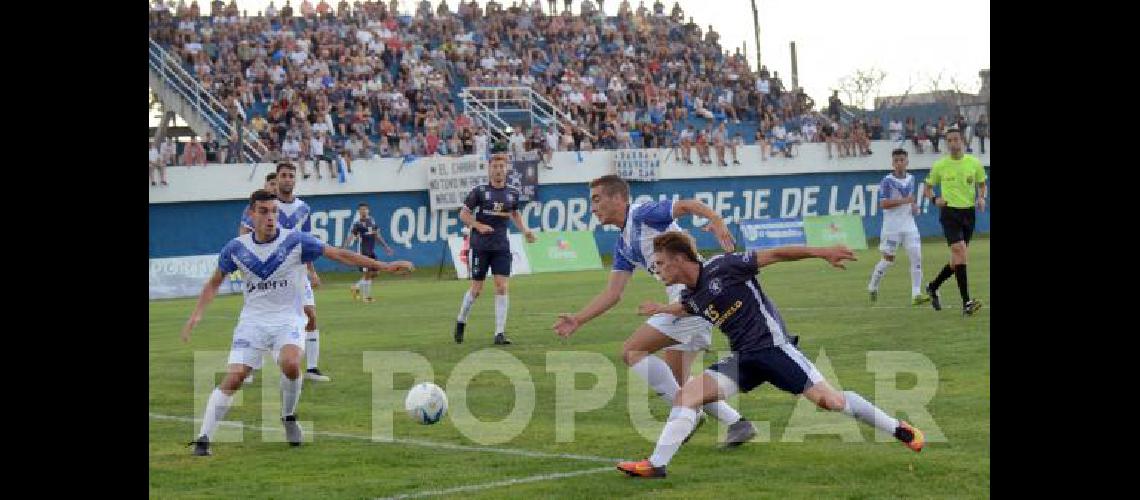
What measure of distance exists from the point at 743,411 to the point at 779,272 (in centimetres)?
2247

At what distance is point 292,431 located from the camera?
Result: 1225 cm

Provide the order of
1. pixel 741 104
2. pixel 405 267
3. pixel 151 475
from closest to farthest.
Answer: pixel 151 475 → pixel 405 267 → pixel 741 104

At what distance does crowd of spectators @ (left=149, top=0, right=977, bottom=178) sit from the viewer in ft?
148

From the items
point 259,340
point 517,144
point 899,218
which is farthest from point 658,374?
point 517,144

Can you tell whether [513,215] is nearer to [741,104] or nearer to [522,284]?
[522,284]

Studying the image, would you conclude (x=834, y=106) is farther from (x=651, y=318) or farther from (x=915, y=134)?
(x=651, y=318)

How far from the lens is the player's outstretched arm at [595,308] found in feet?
36.6

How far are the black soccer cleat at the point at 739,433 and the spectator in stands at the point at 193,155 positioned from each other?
32.3 meters

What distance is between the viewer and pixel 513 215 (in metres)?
22.0

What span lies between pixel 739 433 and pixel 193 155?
32.7m

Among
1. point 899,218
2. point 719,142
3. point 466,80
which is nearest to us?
point 899,218

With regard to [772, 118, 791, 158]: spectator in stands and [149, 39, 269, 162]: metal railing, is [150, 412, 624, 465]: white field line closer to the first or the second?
[149, 39, 269, 162]: metal railing
